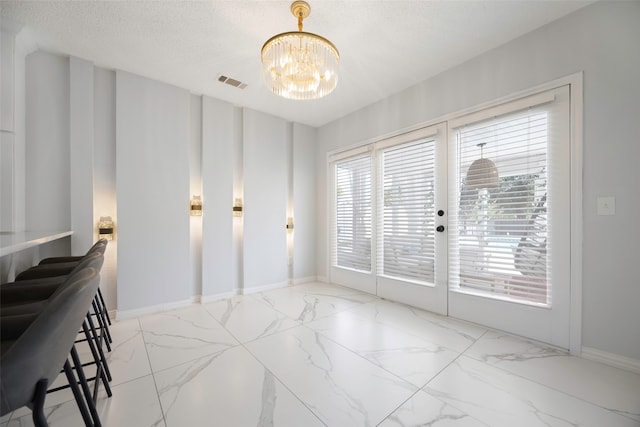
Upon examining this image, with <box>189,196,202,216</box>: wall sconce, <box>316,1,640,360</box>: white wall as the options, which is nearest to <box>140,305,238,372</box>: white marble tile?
<box>189,196,202,216</box>: wall sconce

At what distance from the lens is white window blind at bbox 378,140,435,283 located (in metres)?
3.09

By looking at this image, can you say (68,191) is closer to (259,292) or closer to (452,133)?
(259,292)

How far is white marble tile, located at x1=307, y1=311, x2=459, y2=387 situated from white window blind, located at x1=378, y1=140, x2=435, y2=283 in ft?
3.01

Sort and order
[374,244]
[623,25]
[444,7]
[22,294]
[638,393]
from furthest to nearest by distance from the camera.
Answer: [374,244]
[444,7]
[623,25]
[638,393]
[22,294]

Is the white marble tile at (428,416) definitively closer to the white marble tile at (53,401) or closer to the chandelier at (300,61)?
the white marble tile at (53,401)

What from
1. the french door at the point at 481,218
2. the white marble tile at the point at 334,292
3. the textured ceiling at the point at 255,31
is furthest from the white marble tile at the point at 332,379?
the textured ceiling at the point at 255,31

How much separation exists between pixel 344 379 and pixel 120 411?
1.37m

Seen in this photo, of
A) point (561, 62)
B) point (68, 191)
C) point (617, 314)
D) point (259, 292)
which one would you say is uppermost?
point (561, 62)

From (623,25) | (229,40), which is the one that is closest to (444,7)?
(623,25)

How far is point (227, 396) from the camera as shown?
162cm

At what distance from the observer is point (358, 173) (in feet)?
13.2

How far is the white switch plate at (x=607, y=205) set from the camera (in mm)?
1929

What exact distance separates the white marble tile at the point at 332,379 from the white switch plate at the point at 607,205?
6.49 feet

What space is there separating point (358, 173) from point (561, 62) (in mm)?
2435
